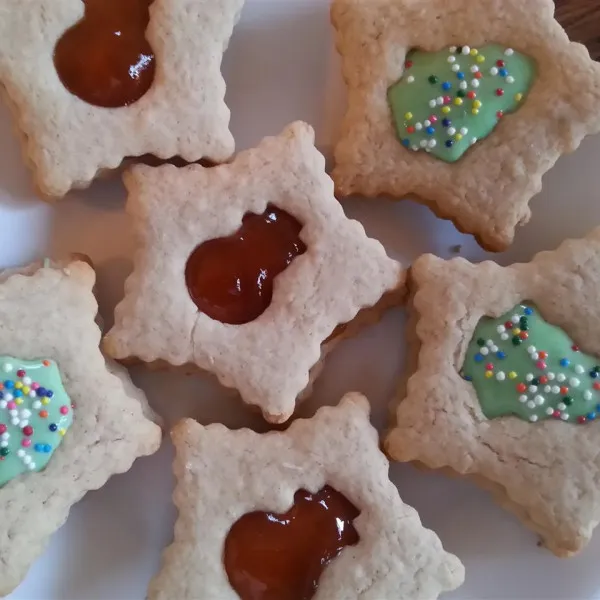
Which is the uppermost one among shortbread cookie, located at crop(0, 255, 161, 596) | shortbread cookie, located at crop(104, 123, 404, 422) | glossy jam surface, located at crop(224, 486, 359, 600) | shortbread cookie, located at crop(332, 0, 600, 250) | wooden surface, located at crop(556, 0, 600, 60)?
wooden surface, located at crop(556, 0, 600, 60)

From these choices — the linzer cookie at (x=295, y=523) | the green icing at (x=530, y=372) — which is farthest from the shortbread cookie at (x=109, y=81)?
the green icing at (x=530, y=372)

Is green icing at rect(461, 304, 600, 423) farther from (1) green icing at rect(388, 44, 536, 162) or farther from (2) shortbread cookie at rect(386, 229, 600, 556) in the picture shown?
(1) green icing at rect(388, 44, 536, 162)

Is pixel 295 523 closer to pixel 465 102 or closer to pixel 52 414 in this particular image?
pixel 52 414

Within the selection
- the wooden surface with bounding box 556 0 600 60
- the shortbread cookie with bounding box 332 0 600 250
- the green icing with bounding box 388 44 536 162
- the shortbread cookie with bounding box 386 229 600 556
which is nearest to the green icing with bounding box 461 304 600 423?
the shortbread cookie with bounding box 386 229 600 556

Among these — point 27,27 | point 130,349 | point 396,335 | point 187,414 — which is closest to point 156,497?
point 187,414

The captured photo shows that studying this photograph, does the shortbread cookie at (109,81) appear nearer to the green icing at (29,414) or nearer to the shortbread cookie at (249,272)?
the shortbread cookie at (249,272)

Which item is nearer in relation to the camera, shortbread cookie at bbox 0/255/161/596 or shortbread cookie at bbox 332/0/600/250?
shortbread cookie at bbox 0/255/161/596

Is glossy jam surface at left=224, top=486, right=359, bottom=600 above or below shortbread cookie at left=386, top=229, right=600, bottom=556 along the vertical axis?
below

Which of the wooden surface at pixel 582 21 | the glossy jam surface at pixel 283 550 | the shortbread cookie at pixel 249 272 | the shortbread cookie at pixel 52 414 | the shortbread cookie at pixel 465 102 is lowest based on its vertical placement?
the glossy jam surface at pixel 283 550
